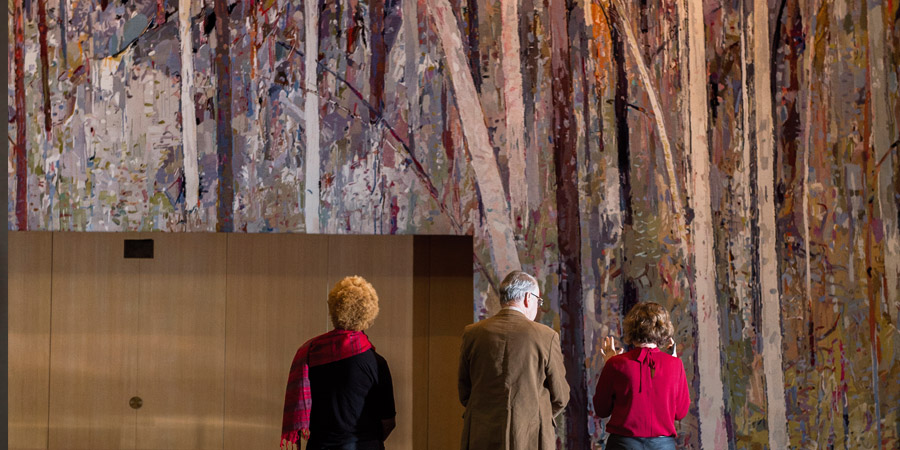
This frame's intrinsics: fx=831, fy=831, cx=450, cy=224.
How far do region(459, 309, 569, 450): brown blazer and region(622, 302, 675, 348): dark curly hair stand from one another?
35 centimetres

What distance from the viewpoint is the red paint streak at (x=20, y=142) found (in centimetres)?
435

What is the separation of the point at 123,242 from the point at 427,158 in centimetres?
205

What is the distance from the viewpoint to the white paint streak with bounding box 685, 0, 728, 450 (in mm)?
4379

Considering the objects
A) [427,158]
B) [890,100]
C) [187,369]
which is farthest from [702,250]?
[187,369]

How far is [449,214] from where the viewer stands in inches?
172

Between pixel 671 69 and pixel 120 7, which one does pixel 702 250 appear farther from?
pixel 120 7

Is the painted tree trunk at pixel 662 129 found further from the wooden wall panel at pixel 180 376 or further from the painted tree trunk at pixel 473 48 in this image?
the wooden wall panel at pixel 180 376

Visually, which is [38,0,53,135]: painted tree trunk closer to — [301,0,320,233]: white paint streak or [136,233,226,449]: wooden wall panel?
[136,233,226,449]: wooden wall panel

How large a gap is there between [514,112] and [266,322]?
6.45 feet

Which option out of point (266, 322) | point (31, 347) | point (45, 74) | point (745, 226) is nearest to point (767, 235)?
point (745, 226)

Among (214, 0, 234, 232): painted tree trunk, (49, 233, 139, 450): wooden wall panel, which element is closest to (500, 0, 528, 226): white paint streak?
(214, 0, 234, 232): painted tree trunk

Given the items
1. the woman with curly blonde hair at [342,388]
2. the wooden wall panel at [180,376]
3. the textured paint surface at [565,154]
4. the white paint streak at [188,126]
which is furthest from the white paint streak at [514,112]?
the wooden wall panel at [180,376]

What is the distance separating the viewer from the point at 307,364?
11.3ft

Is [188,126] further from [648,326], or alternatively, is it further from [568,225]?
[648,326]
